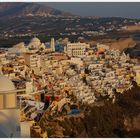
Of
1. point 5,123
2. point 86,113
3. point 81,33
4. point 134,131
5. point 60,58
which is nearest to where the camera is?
point 5,123

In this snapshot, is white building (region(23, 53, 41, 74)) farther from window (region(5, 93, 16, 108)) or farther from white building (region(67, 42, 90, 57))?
window (region(5, 93, 16, 108))

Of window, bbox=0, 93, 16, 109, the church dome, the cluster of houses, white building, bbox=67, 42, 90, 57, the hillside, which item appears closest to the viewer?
window, bbox=0, 93, 16, 109

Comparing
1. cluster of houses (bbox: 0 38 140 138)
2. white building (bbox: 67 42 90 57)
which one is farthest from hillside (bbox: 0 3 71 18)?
cluster of houses (bbox: 0 38 140 138)

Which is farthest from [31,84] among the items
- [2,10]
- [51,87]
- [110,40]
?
[2,10]

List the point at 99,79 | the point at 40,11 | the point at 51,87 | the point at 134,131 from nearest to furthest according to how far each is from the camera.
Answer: the point at 134,131 < the point at 51,87 < the point at 99,79 < the point at 40,11

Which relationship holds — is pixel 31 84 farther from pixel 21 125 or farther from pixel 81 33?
pixel 81 33

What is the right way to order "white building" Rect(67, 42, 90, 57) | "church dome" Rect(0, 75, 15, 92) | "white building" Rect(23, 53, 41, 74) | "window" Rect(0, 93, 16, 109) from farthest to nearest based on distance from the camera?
"white building" Rect(67, 42, 90, 57)
"white building" Rect(23, 53, 41, 74)
"church dome" Rect(0, 75, 15, 92)
"window" Rect(0, 93, 16, 109)

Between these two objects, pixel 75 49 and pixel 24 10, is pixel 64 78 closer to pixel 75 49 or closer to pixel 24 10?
pixel 75 49

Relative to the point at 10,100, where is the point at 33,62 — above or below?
above

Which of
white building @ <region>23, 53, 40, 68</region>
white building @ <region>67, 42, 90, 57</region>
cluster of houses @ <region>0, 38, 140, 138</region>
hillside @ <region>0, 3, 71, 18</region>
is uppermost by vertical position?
hillside @ <region>0, 3, 71, 18</region>

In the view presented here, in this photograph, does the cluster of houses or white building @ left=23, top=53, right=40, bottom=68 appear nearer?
the cluster of houses

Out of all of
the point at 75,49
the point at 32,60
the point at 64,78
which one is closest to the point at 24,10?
the point at 75,49
